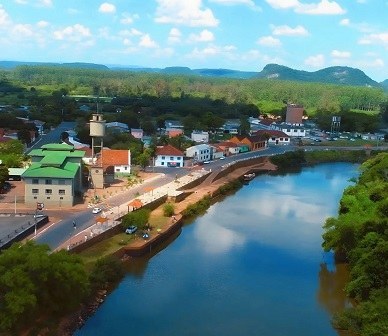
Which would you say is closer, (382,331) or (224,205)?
(382,331)

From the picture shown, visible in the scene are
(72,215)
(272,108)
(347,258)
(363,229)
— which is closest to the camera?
(363,229)

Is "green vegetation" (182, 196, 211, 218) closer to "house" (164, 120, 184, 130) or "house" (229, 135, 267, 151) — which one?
"house" (229, 135, 267, 151)

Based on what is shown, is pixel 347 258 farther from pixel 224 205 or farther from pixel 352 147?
pixel 352 147

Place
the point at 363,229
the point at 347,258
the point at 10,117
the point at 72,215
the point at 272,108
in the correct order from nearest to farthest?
1. the point at 363,229
2. the point at 347,258
3. the point at 72,215
4. the point at 10,117
5. the point at 272,108

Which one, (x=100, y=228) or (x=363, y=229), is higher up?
(x=363, y=229)

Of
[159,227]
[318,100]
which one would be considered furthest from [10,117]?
[318,100]

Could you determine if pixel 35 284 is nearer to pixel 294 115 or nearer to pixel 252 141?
pixel 252 141

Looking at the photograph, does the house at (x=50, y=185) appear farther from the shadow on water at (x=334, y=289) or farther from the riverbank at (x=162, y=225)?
the shadow on water at (x=334, y=289)

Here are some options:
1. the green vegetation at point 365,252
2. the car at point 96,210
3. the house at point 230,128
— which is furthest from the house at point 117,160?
the house at point 230,128
